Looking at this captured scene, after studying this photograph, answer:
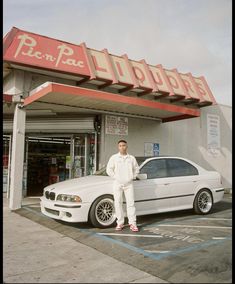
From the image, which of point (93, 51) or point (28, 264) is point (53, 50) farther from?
point (28, 264)

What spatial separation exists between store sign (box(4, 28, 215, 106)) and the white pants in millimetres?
4641

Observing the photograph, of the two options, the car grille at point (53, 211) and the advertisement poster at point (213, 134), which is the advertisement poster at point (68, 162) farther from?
the advertisement poster at point (213, 134)

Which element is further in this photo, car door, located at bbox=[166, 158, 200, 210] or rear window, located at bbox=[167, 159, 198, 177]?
rear window, located at bbox=[167, 159, 198, 177]

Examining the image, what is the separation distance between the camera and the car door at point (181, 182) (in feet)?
23.3

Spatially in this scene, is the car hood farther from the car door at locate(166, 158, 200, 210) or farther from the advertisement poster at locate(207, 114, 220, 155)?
the advertisement poster at locate(207, 114, 220, 155)

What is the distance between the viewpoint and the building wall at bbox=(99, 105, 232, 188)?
38.6ft

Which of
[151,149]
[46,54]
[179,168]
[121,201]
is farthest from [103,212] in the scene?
[151,149]

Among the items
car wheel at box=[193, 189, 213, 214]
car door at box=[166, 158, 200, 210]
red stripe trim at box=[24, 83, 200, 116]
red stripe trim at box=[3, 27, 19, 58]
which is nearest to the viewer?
car door at box=[166, 158, 200, 210]

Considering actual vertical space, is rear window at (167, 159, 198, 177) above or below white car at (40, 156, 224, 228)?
above

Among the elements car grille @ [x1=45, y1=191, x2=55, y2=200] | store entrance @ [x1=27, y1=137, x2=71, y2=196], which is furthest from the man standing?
store entrance @ [x1=27, y1=137, x2=71, y2=196]

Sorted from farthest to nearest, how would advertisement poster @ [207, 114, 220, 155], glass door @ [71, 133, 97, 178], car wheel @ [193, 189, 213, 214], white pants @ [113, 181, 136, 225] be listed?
advertisement poster @ [207, 114, 220, 155], glass door @ [71, 133, 97, 178], car wheel @ [193, 189, 213, 214], white pants @ [113, 181, 136, 225]

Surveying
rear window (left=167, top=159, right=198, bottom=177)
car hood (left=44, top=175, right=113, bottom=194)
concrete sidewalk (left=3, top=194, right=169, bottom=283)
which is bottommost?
concrete sidewalk (left=3, top=194, right=169, bottom=283)

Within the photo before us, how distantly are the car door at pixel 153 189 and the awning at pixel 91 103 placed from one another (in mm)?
2554

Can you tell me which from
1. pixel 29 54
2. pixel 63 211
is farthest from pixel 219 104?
pixel 63 211
